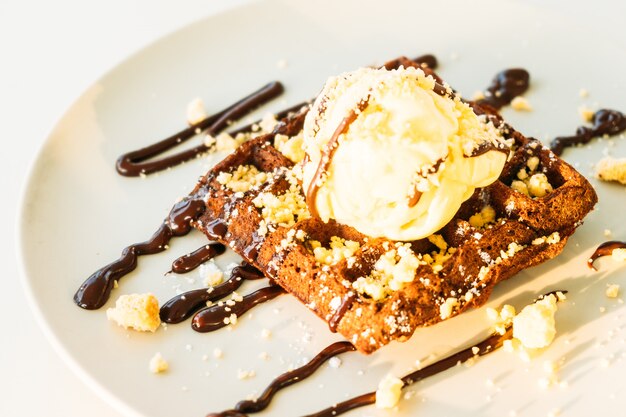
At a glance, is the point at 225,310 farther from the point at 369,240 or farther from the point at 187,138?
the point at 187,138

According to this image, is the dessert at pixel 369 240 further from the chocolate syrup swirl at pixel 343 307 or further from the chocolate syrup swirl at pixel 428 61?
the chocolate syrup swirl at pixel 428 61

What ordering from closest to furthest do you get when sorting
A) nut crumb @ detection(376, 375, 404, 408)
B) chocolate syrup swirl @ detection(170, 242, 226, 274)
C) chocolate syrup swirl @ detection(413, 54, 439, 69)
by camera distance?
1. nut crumb @ detection(376, 375, 404, 408)
2. chocolate syrup swirl @ detection(170, 242, 226, 274)
3. chocolate syrup swirl @ detection(413, 54, 439, 69)

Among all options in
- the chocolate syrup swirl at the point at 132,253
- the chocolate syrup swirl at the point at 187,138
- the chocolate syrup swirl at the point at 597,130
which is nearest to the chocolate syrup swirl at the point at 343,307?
the chocolate syrup swirl at the point at 132,253

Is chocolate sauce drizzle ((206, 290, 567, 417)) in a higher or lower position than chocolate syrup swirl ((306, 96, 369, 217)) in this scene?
lower

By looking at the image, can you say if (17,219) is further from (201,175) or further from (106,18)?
(106,18)

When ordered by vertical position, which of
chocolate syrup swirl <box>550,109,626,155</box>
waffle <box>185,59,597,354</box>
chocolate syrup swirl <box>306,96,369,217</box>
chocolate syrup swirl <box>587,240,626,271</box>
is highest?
chocolate syrup swirl <box>306,96,369,217</box>

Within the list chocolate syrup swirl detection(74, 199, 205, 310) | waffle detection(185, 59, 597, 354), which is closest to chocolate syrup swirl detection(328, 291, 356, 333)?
waffle detection(185, 59, 597, 354)

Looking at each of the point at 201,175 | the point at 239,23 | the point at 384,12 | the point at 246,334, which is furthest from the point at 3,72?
the point at 246,334

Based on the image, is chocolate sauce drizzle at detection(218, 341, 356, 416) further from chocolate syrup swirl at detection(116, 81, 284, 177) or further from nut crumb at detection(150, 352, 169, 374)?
chocolate syrup swirl at detection(116, 81, 284, 177)
